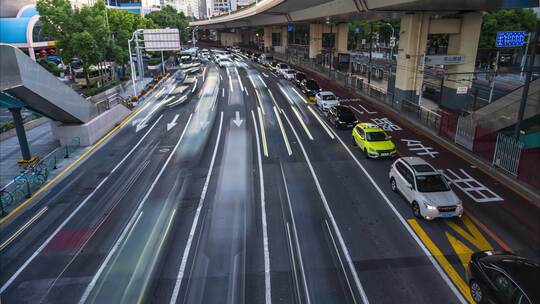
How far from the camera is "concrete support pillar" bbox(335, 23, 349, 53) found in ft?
192

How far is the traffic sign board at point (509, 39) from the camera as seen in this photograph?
33.9 metres

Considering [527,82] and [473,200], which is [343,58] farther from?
[473,200]

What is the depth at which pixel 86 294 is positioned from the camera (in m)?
10.8

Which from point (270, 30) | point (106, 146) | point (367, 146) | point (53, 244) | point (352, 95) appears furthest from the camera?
point (270, 30)

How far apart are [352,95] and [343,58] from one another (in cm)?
1974

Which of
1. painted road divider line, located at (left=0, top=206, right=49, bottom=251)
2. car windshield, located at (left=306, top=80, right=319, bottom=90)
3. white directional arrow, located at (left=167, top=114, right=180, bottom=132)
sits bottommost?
painted road divider line, located at (left=0, top=206, right=49, bottom=251)

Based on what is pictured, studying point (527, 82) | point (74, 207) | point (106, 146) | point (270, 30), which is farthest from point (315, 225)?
point (270, 30)

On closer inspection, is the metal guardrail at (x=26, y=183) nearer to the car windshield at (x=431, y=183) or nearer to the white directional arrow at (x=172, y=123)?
the white directional arrow at (x=172, y=123)

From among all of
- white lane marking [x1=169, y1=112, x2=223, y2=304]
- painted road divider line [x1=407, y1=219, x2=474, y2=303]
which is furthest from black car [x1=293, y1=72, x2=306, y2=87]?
painted road divider line [x1=407, y1=219, x2=474, y2=303]

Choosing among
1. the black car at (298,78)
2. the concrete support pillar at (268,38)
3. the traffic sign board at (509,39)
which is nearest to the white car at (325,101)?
the black car at (298,78)

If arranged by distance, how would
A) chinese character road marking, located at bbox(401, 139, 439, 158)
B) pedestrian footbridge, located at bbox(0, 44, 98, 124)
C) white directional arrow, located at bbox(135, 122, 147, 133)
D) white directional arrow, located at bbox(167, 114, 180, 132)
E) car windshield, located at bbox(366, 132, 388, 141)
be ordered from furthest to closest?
white directional arrow, located at bbox(167, 114, 180, 132), white directional arrow, located at bbox(135, 122, 147, 133), chinese character road marking, located at bbox(401, 139, 439, 158), car windshield, located at bbox(366, 132, 388, 141), pedestrian footbridge, located at bbox(0, 44, 98, 124)

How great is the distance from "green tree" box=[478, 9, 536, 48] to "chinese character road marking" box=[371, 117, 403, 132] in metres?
35.7

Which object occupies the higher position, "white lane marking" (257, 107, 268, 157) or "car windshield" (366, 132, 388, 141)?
"car windshield" (366, 132, 388, 141)

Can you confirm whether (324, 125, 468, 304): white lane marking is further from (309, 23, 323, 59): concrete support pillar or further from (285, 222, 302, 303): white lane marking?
(309, 23, 323, 59): concrete support pillar
